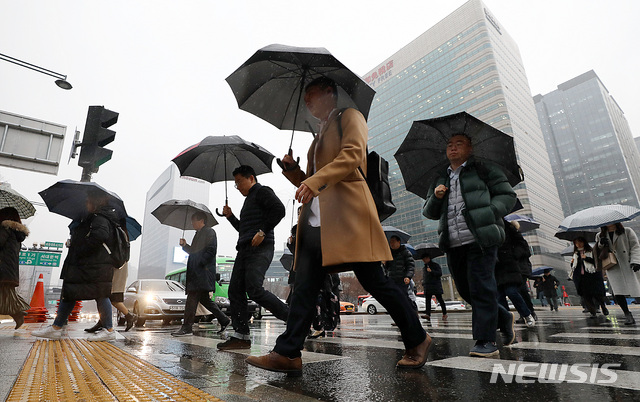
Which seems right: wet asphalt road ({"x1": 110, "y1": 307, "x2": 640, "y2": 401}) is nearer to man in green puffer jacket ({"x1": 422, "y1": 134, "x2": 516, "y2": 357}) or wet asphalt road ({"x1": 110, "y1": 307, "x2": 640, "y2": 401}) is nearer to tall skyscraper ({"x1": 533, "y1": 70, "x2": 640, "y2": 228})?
man in green puffer jacket ({"x1": 422, "y1": 134, "x2": 516, "y2": 357})

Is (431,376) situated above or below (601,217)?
below

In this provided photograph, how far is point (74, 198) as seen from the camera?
5879 millimetres

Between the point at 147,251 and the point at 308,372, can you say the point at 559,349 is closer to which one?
the point at 308,372

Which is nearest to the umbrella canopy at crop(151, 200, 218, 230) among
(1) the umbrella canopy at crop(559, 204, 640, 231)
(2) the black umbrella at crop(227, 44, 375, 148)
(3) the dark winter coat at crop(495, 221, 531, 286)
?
(2) the black umbrella at crop(227, 44, 375, 148)

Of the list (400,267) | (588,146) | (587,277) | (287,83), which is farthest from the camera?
(588,146)

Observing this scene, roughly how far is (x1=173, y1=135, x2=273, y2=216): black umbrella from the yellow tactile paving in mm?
2995

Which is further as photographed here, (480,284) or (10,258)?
(10,258)

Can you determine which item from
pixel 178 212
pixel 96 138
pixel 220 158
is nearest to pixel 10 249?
pixel 96 138

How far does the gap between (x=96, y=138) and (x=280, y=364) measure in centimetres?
608

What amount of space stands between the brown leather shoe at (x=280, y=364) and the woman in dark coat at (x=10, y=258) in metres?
5.04

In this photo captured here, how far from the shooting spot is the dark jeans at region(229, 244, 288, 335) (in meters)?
3.99

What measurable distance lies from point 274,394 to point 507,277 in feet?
15.1

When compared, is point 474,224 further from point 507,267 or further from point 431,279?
point 431,279

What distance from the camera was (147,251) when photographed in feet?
489
